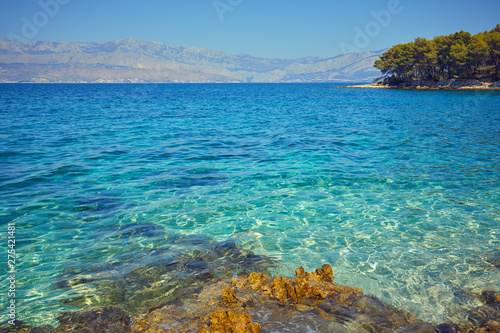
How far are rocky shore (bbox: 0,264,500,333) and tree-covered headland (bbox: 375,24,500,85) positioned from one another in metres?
97.4

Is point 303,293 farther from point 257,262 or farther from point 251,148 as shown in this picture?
point 251,148

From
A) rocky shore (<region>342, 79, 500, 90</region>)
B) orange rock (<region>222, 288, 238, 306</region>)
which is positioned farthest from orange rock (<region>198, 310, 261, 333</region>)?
rocky shore (<region>342, 79, 500, 90</region>)

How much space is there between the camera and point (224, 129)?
77.0ft

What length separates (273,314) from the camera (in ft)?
14.0

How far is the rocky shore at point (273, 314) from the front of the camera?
4.01m

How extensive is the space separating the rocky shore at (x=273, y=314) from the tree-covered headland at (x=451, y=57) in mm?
97366

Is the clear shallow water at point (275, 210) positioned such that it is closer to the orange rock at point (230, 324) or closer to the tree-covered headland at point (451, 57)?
the orange rock at point (230, 324)

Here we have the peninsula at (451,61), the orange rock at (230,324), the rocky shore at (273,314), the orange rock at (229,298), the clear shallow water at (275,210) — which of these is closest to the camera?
the orange rock at (230,324)

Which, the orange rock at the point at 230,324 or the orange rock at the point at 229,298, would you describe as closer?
the orange rock at the point at 230,324

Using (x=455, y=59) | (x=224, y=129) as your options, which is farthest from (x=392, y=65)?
(x=224, y=129)

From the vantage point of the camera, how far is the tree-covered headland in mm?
80875

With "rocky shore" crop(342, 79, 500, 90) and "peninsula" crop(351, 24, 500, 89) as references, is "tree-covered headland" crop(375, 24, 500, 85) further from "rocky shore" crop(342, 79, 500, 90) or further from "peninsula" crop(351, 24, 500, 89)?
"rocky shore" crop(342, 79, 500, 90)

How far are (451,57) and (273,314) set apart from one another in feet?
343

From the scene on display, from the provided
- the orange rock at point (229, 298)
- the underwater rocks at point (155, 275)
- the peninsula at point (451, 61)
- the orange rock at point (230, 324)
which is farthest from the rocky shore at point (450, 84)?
the orange rock at point (230, 324)
